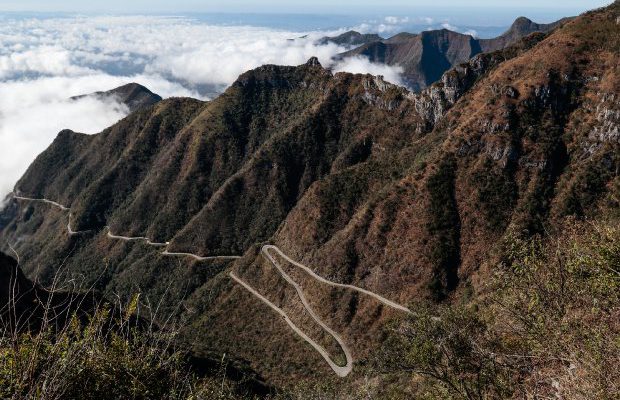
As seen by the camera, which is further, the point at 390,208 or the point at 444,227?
the point at 390,208

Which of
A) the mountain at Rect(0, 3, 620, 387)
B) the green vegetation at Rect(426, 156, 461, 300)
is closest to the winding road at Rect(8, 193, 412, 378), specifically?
the mountain at Rect(0, 3, 620, 387)

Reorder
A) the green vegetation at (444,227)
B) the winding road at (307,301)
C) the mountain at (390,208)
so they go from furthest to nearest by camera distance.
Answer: the green vegetation at (444,227) → the mountain at (390,208) → the winding road at (307,301)

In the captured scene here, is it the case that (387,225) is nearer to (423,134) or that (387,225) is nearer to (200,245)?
(423,134)

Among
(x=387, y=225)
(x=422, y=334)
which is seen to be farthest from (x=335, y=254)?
(x=422, y=334)

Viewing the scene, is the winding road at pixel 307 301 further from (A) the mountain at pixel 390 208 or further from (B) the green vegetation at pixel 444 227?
(B) the green vegetation at pixel 444 227

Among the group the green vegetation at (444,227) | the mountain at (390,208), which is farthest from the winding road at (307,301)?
the green vegetation at (444,227)

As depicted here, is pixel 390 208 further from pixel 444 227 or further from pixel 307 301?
pixel 307 301

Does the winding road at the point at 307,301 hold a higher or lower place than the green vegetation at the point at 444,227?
lower

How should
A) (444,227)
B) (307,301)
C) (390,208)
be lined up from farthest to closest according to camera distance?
(390,208)
(307,301)
(444,227)

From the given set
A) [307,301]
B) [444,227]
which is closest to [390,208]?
[444,227]

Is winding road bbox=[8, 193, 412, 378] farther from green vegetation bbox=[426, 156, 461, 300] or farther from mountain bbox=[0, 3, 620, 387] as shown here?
green vegetation bbox=[426, 156, 461, 300]

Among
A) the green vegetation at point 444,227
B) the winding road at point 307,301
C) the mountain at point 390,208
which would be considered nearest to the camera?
the winding road at point 307,301

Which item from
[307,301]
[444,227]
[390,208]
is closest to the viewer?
[444,227]
